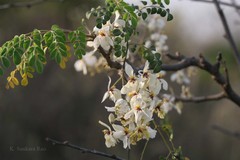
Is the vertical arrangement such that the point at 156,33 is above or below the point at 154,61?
below

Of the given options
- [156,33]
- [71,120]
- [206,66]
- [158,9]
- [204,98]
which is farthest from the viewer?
[71,120]

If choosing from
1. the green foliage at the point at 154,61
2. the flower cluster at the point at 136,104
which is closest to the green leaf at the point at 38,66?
the flower cluster at the point at 136,104

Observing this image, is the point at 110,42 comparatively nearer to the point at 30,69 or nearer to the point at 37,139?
the point at 30,69

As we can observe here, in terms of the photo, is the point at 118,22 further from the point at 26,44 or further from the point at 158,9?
the point at 26,44

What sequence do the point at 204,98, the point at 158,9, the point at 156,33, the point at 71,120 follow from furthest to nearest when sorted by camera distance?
the point at 71,120
the point at 156,33
the point at 204,98
the point at 158,9

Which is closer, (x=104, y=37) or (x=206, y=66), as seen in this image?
(x=104, y=37)

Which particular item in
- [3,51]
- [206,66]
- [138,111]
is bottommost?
[206,66]

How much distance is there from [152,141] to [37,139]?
5.69 ft

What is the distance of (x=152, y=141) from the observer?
798cm

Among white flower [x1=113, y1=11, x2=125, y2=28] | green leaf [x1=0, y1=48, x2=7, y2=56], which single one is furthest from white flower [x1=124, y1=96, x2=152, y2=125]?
green leaf [x1=0, y1=48, x2=7, y2=56]

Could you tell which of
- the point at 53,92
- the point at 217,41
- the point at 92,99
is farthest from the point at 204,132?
the point at 217,41

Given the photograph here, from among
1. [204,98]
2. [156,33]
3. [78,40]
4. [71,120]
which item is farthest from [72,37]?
[71,120]

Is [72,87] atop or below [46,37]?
below

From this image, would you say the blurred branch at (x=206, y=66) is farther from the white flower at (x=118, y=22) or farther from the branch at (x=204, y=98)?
the white flower at (x=118, y=22)
